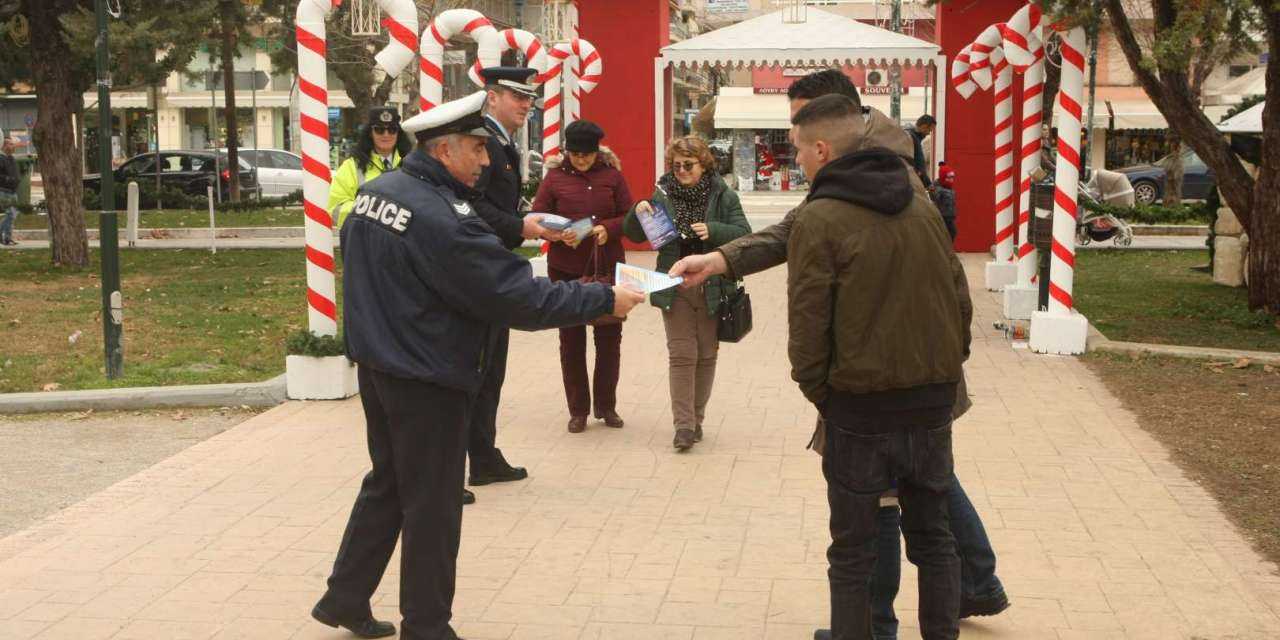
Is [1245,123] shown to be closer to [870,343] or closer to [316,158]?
[316,158]

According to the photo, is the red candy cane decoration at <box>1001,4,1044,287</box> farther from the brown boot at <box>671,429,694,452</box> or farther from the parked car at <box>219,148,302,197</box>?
the parked car at <box>219,148,302,197</box>

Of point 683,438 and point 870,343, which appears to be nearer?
point 870,343

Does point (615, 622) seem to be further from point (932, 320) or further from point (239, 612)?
point (932, 320)

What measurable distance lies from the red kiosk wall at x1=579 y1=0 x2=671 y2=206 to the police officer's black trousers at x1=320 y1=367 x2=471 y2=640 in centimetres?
1652

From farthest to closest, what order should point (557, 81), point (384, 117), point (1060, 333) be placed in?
point (557, 81) < point (1060, 333) < point (384, 117)

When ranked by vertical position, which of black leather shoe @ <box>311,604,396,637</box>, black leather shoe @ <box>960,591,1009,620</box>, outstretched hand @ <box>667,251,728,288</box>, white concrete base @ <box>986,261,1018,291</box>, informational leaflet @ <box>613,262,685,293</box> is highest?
outstretched hand @ <box>667,251,728,288</box>

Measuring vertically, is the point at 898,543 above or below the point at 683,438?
above

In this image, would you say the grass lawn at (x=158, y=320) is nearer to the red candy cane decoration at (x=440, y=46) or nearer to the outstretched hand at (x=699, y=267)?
the red candy cane decoration at (x=440, y=46)

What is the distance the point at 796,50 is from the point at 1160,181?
60.3 ft

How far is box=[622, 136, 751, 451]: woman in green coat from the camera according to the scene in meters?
8.02

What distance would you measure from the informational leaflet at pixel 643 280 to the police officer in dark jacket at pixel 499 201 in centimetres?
206

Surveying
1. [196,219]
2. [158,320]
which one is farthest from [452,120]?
[196,219]

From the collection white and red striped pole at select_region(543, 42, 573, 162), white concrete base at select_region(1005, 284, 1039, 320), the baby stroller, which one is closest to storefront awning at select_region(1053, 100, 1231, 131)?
the baby stroller

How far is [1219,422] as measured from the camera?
910cm
